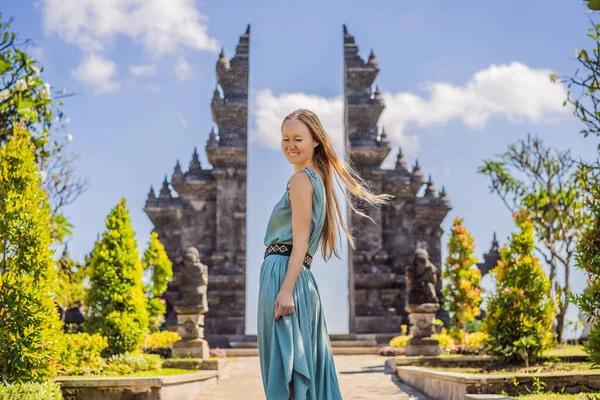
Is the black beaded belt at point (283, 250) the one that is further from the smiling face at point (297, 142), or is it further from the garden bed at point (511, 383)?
the garden bed at point (511, 383)

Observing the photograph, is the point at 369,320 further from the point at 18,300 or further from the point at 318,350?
the point at 318,350

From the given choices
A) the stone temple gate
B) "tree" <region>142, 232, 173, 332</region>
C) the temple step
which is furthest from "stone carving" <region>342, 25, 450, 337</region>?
"tree" <region>142, 232, 173, 332</region>

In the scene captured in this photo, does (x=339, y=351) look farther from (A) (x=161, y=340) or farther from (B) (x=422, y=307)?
(B) (x=422, y=307)

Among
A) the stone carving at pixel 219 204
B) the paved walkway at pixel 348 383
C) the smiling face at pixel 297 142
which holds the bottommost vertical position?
the paved walkway at pixel 348 383

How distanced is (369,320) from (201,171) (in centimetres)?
781

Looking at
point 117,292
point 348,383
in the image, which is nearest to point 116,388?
point 117,292

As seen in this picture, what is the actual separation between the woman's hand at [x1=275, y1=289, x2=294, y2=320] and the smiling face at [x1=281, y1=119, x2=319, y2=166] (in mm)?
799

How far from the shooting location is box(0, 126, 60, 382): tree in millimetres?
7793

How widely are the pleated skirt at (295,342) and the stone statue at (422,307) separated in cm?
1095

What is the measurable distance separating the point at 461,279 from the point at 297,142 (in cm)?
1614

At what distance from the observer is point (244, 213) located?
23984 mm

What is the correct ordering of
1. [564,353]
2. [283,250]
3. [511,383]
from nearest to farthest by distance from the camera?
[283,250] < [511,383] < [564,353]

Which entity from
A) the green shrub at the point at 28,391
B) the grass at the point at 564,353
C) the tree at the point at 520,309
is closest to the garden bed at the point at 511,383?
the tree at the point at 520,309

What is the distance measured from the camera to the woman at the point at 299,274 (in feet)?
12.1
